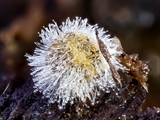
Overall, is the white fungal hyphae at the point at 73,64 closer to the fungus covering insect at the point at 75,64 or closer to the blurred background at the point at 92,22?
the fungus covering insect at the point at 75,64

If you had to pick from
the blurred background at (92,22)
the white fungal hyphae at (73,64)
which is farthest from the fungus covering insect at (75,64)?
the blurred background at (92,22)

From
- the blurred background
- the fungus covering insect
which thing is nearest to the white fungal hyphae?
the fungus covering insect

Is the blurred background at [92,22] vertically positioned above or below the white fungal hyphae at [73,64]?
above

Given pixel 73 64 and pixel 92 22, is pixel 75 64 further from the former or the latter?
pixel 92 22

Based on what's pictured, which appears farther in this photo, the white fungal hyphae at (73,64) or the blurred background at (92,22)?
the blurred background at (92,22)

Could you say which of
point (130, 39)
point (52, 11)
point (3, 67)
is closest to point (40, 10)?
point (52, 11)

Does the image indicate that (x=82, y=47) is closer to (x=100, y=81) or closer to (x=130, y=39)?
(x=100, y=81)

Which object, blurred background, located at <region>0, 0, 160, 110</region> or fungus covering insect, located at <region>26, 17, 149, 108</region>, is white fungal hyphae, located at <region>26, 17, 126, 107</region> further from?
blurred background, located at <region>0, 0, 160, 110</region>
